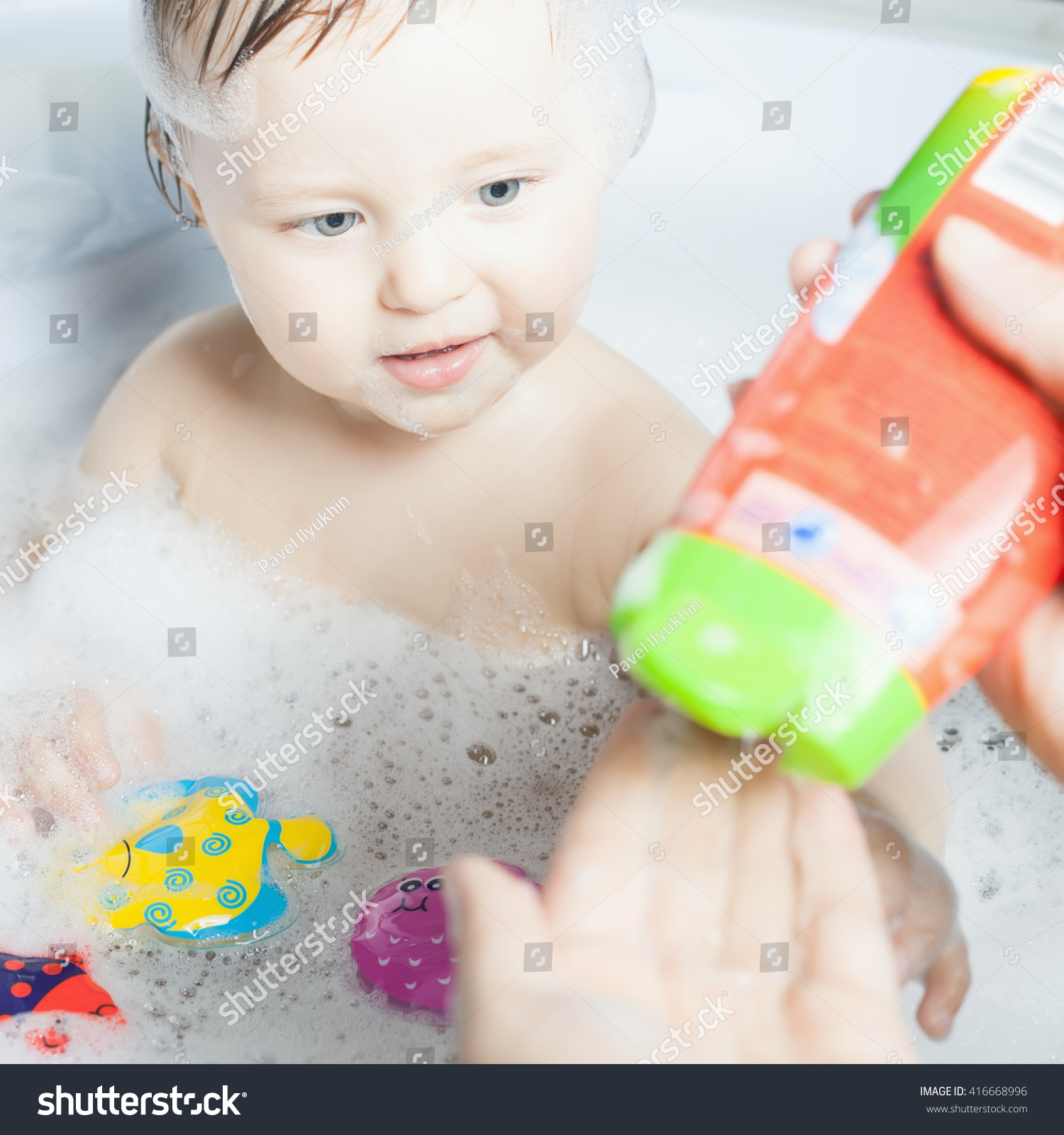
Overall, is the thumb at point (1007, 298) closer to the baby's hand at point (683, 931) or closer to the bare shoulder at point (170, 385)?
the baby's hand at point (683, 931)

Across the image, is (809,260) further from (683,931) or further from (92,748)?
(92,748)

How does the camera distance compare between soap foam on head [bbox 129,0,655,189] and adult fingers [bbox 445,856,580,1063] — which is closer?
adult fingers [bbox 445,856,580,1063]

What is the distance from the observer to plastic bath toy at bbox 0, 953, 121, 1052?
76 cm

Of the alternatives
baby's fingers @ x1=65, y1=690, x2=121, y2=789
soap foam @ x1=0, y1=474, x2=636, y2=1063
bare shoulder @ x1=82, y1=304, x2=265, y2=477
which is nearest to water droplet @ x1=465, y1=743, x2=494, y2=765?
soap foam @ x1=0, y1=474, x2=636, y2=1063

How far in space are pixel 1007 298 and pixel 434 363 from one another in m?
0.36

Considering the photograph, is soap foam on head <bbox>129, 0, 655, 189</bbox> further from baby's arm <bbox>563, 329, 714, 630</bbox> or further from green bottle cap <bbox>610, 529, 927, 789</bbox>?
green bottle cap <bbox>610, 529, 927, 789</bbox>

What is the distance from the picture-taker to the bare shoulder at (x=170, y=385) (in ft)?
3.34

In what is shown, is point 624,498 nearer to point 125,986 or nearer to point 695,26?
point 125,986

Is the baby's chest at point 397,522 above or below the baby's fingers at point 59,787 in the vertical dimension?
above

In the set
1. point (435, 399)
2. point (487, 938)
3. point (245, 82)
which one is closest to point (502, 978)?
point (487, 938)

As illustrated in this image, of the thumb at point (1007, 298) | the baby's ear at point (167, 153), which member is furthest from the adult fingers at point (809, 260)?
the baby's ear at point (167, 153)

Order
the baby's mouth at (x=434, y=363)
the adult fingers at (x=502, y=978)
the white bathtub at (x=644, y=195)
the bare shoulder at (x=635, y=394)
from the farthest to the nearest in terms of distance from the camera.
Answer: the white bathtub at (x=644, y=195) → the bare shoulder at (x=635, y=394) → the baby's mouth at (x=434, y=363) → the adult fingers at (x=502, y=978)

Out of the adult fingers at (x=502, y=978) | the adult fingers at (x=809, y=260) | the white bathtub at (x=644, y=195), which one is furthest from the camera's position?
the white bathtub at (x=644, y=195)
